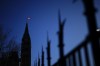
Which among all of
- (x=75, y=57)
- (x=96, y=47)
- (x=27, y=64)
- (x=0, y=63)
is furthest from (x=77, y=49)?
(x=27, y=64)

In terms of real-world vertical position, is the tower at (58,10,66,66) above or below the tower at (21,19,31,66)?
above

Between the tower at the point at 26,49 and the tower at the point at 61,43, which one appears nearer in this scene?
the tower at the point at 61,43

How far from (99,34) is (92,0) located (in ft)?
1.73

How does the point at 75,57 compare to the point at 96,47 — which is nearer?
the point at 96,47

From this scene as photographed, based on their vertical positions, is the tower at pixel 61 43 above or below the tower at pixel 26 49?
above

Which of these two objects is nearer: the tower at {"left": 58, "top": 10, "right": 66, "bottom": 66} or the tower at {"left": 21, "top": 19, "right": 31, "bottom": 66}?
the tower at {"left": 58, "top": 10, "right": 66, "bottom": 66}

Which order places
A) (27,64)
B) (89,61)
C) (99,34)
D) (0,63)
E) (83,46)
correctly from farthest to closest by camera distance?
(27,64), (0,63), (83,46), (89,61), (99,34)

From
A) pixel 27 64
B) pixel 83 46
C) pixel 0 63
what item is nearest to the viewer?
pixel 83 46

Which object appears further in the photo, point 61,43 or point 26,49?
point 26,49

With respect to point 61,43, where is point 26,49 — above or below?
below

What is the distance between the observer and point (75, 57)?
14.1 feet

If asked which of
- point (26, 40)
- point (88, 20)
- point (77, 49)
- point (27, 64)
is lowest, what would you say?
point (27, 64)

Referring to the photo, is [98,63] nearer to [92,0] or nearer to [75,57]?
[92,0]

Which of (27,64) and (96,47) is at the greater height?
(96,47)
